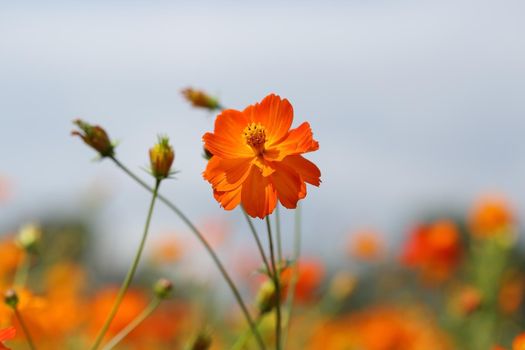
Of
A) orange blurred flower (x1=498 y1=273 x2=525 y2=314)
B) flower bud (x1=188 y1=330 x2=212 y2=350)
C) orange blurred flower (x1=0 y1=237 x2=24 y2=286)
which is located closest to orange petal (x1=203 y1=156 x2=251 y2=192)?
flower bud (x1=188 y1=330 x2=212 y2=350)

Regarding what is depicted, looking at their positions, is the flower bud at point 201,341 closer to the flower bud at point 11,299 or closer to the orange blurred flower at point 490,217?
the flower bud at point 11,299

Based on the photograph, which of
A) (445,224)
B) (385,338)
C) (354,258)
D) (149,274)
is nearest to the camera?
(385,338)

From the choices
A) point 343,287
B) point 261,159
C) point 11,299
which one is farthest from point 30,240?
point 343,287

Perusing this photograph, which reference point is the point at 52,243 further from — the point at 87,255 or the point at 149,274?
the point at 87,255

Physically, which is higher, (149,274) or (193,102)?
(193,102)

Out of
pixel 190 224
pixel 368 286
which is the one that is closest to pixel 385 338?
pixel 190 224

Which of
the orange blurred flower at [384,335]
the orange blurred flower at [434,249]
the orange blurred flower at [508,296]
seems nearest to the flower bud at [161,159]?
the orange blurred flower at [384,335]
